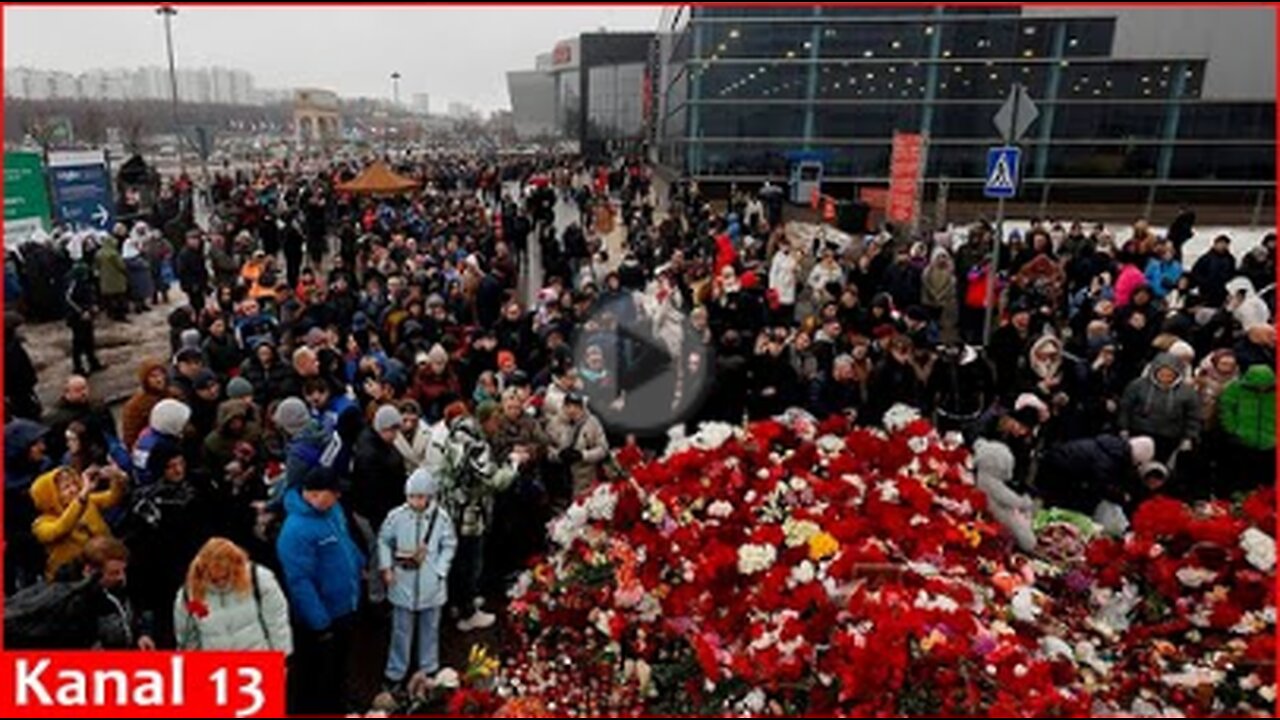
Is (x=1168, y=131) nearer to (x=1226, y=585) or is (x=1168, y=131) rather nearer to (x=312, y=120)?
(x=1226, y=585)

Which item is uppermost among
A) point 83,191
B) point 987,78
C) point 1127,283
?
point 987,78

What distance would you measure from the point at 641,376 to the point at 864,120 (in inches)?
1001

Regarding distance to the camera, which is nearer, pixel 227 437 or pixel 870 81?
pixel 227 437

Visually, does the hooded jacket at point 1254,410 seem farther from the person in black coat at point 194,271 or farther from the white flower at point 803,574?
the person in black coat at point 194,271

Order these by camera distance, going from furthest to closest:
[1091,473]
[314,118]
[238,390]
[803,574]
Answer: [314,118] → [238,390] → [1091,473] → [803,574]

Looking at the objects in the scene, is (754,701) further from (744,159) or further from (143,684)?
(744,159)

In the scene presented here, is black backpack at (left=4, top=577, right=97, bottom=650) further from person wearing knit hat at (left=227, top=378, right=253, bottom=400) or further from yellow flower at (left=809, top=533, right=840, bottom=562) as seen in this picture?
yellow flower at (left=809, top=533, right=840, bottom=562)

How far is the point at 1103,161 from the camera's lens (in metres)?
30.9

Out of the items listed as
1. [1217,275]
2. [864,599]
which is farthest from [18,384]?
[1217,275]

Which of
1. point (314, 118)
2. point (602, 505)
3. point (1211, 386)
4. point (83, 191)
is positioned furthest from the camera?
point (314, 118)

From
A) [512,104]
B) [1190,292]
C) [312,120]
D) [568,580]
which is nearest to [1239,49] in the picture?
[1190,292]

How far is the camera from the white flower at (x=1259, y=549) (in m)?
5.29

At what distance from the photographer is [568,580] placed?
19.8 feet

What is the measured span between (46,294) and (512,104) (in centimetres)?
13699
